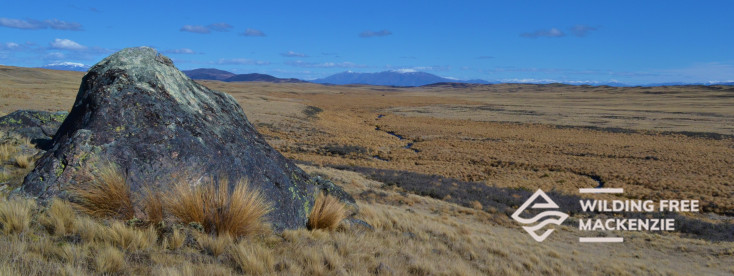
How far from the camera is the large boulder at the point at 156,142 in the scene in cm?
529

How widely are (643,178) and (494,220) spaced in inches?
630

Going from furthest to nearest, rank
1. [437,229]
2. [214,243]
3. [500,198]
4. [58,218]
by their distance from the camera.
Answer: [500,198] → [437,229] → [214,243] → [58,218]

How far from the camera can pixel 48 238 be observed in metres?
4.11

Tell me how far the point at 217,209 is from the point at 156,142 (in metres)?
1.46

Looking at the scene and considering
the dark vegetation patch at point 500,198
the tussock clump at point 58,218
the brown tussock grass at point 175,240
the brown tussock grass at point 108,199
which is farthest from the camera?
the dark vegetation patch at point 500,198

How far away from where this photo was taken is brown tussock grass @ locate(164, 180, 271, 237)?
5.04 m

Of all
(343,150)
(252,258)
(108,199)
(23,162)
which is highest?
(23,162)

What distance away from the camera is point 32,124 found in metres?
12.0

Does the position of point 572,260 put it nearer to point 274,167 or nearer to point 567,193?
point 274,167

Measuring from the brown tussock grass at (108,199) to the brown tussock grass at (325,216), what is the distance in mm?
2558

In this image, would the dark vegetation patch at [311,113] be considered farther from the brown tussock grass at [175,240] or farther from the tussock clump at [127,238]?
the tussock clump at [127,238]

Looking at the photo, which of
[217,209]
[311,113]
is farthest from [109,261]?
[311,113]

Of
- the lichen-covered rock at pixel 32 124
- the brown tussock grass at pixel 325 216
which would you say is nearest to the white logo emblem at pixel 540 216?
the brown tussock grass at pixel 325 216

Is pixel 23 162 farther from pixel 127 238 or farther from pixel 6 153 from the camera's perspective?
pixel 127 238
